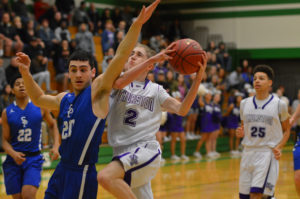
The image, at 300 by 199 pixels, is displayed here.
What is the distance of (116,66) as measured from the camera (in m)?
4.41

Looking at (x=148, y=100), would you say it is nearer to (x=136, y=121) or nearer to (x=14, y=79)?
(x=136, y=121)

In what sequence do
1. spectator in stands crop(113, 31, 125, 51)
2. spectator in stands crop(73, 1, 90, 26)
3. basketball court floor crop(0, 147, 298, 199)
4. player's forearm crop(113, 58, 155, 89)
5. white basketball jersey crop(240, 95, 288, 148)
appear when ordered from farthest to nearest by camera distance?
spectator in stands crop(73, 1, 90, 26)
spectator in stands crop(113, 31, 125, 51)
basketball court floor crop(0, 147, 298, 199)
white basketball jersey crop(240, 95, 288, 148)
player's forearm crop(113, 58, 155, 89)

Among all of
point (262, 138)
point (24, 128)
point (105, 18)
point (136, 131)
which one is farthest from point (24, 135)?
point (105, 18)

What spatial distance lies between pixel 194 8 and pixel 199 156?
1256 cm

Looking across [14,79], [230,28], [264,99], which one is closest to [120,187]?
[14,79]

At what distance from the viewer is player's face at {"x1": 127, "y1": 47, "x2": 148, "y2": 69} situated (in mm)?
5301

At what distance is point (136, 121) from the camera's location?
5.09 meters

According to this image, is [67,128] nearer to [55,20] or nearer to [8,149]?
[8,149]

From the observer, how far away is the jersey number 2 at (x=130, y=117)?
506 cm

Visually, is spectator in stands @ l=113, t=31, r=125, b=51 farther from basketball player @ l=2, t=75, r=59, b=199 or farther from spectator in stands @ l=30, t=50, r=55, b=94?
basketball player @ l=2, t=75, r=59, b=199

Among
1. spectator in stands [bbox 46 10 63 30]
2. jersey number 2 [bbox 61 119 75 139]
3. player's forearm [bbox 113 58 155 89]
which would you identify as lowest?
jersey number 2 [bbox 61 119 75 139]

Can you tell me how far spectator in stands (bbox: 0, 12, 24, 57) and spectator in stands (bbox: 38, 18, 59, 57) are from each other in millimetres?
1193

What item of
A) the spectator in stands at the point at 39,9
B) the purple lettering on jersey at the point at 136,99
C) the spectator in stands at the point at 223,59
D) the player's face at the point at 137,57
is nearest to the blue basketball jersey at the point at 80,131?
the purple lettering on jersey at the point at 136,99

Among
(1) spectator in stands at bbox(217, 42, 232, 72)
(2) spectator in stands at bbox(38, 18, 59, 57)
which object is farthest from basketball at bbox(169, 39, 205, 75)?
(1) spectator in stands at bbox(217, 42, 232, 72)
